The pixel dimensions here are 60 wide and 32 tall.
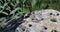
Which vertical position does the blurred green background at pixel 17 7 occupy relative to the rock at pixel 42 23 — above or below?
below

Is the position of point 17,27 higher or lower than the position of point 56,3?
higher

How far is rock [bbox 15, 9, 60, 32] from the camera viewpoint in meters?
3.18

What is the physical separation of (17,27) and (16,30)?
0.07m

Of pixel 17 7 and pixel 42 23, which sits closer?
pixel 42 23

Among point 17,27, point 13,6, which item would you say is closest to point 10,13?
point 13,6

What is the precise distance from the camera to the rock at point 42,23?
318 centimetres

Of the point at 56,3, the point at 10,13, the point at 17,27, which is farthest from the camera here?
the point at 56,3

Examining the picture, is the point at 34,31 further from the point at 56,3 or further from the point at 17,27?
the point at 56,3

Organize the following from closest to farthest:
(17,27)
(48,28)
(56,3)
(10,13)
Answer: (48,28) < (17,27) < (10,13) < (56,3)

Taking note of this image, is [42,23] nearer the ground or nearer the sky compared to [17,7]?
nearer the sky

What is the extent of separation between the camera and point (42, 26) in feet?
10.5

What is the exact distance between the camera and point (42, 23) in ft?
10.6

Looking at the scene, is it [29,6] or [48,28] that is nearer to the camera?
[48,28]

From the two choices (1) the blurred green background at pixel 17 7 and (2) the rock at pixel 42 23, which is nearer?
(2) the rock at pixel 42 23
